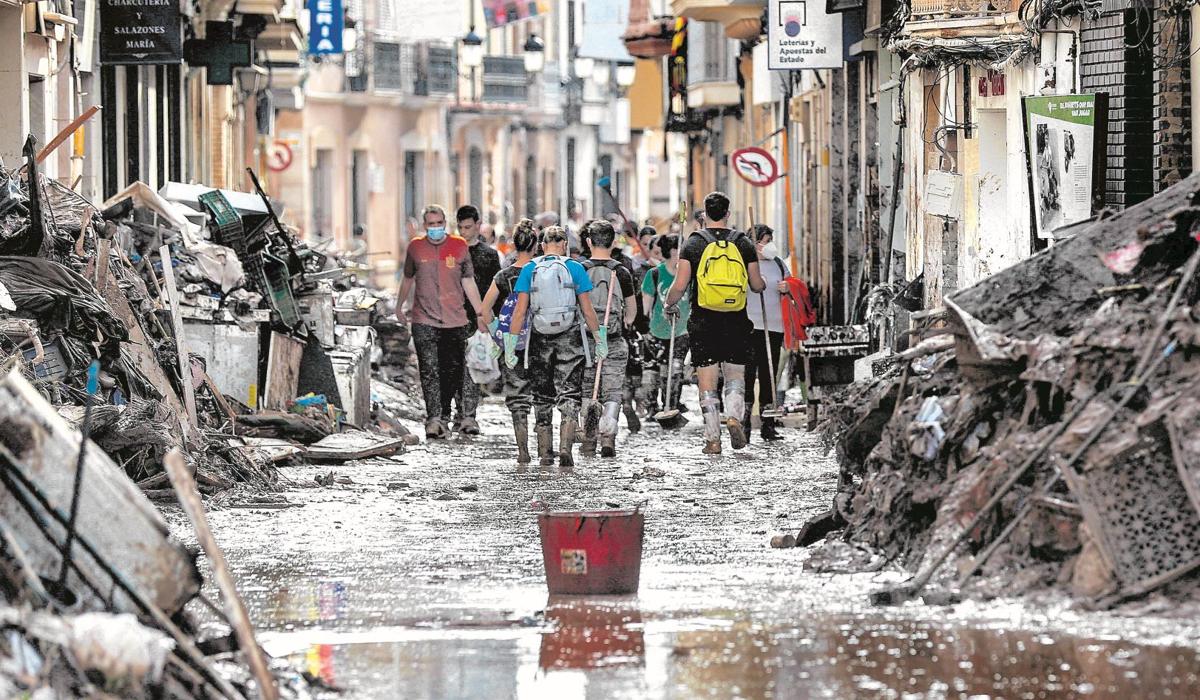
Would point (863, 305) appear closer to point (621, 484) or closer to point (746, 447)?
point (746, 447)

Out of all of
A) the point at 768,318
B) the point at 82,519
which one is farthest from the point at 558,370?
the point at 82,519

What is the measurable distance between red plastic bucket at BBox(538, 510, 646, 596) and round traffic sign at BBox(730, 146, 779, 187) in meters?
15.9

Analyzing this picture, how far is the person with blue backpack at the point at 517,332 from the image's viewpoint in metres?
15.7

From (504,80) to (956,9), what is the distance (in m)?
45.3

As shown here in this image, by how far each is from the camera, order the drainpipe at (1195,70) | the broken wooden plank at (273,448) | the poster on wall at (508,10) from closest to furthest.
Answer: the drainpipe at (1195,70)
the broken wooden plank at (273,448)
the poster on wall at (508,10)

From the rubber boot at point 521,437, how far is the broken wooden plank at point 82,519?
846 centimetres

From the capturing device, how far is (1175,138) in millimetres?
13984

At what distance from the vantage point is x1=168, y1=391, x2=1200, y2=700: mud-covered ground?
7586 mm

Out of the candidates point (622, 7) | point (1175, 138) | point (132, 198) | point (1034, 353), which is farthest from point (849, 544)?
point (622, 7)

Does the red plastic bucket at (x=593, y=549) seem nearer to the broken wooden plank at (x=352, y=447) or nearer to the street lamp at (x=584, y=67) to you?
the broken wooden plank at (x=352, y=447)

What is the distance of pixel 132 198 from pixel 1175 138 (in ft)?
24.0

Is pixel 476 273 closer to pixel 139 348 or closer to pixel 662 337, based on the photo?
pixel 662 337

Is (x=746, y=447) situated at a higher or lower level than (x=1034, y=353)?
lower

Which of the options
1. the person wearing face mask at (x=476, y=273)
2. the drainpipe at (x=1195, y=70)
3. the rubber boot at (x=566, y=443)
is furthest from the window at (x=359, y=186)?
the drainpipe at (x=1195, y=70)
